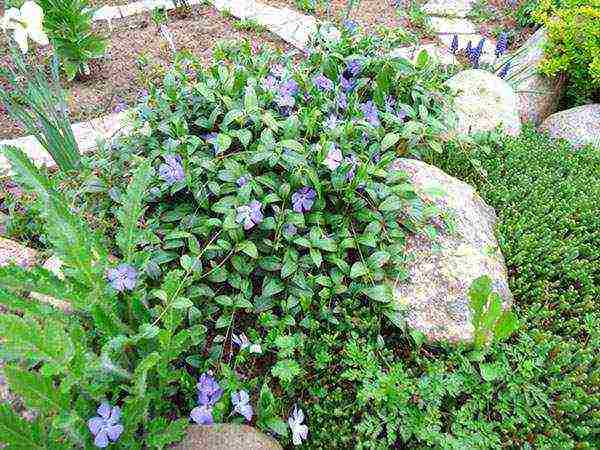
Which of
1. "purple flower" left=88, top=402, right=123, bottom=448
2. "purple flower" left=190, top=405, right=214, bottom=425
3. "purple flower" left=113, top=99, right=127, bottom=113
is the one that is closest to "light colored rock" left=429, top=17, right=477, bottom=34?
"purple flower" left=113, top=99, right=127, bottom=113

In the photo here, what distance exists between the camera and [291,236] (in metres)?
2.14

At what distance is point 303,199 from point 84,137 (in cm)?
164

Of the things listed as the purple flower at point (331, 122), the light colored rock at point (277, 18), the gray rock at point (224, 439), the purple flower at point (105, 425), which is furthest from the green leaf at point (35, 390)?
the light colored rock at point (277, 18)

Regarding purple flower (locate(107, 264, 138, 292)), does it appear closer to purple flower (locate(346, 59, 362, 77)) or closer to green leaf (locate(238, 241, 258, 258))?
green leaf (locate(238, 241, 258, 258))

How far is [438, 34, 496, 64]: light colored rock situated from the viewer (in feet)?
14.0

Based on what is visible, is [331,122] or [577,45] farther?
[577,45]

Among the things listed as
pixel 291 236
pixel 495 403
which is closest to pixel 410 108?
pixel 291 236

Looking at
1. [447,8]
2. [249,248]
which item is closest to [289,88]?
[249,248]

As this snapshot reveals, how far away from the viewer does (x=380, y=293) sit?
2.07 m

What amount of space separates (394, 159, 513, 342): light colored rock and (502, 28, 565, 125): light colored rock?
1416mm

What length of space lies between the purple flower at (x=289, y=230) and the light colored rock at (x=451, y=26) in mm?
3048

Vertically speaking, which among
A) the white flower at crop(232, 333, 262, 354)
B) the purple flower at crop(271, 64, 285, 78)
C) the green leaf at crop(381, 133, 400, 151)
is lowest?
the white flower at crop(232, 333, 262, 354)

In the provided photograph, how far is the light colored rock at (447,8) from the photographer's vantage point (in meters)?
4.78

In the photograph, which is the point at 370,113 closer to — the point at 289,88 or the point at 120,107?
the point at 289,88
